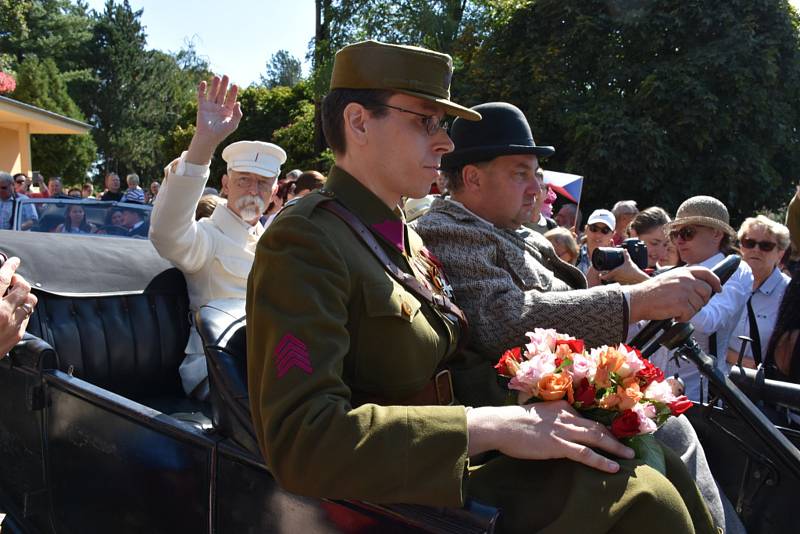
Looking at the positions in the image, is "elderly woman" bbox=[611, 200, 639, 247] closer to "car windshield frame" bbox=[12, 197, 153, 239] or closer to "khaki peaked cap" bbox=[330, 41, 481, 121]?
"car windshield frame" bbox=[12, 197, 153, 239]

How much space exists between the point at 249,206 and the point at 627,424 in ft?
8.58

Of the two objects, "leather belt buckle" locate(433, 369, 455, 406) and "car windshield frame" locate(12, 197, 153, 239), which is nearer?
"leather belt buckle" locate(433, 369, 455, 406)

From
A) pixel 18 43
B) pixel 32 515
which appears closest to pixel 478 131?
pixel 32 515

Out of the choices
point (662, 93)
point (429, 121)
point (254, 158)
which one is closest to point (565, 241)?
point (254, 158)

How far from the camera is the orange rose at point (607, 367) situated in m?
1.49

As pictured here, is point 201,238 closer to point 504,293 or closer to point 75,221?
point 504,293

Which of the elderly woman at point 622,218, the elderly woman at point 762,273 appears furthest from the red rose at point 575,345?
the elderly woman at point 622,218

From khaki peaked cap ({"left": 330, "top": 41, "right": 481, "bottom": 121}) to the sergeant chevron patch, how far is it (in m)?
0.72

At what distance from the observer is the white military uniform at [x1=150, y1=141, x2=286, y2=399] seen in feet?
9.90

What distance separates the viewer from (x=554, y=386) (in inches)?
58.1

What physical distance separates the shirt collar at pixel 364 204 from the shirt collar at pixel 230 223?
182 centimetres

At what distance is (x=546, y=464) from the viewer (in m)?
1.50

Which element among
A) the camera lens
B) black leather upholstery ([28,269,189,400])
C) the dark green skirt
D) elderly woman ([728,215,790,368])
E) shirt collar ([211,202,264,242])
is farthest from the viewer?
elderly woman ([728,215,790,368])

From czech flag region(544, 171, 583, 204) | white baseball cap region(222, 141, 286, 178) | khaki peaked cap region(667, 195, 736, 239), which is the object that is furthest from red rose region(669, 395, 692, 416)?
czech flag region(544, 171, 583, 204)
